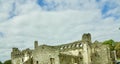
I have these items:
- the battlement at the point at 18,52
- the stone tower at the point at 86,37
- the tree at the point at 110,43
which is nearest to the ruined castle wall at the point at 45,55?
the stone tower at the point at 86,37

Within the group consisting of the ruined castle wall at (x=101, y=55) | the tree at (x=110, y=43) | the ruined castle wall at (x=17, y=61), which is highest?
the tree at (x=110, y=43)

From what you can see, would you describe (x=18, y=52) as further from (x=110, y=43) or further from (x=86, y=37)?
(x=110, y=43)

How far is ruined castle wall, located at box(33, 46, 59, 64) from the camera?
5084cm

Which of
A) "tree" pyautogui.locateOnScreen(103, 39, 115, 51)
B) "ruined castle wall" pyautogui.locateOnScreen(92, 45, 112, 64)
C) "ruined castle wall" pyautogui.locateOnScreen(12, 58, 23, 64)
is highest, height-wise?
"tree" pyautogui.locateOnScreen(103, 39, 115, 51)

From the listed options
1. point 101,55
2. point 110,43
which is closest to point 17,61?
point 101,55

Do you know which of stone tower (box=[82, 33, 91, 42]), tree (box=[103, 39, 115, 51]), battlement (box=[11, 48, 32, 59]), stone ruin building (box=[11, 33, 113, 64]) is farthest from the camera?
tree (box=[103, 39, 115, 51])

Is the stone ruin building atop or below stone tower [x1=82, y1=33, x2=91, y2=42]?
below

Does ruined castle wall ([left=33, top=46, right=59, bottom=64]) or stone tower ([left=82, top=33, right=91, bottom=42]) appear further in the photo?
stone tower ([left=82, top=33, right=91, bottom=42])

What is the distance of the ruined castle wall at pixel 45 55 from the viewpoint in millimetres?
50844

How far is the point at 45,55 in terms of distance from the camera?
2076 inches

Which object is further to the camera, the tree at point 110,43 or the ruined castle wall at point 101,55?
the tree at point 110,43

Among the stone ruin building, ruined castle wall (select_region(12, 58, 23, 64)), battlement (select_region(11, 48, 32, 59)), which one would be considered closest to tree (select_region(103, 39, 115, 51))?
the stone ruin building

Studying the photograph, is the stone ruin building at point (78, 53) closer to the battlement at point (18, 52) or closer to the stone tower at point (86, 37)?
the stone tower at point (86, 37)

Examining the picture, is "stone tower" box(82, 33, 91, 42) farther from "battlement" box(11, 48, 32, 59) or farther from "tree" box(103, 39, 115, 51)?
"tree" box(103, 39, 115, 51)
